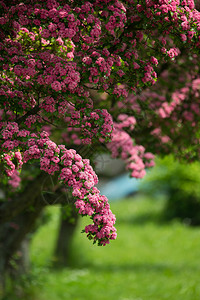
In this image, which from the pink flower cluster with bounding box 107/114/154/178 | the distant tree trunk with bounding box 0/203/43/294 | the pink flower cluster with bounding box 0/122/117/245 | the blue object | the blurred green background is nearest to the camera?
the pink flower cluster with bounding box 0/122/117/245

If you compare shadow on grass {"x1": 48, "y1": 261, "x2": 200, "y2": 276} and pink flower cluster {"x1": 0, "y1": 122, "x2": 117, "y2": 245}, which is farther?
shadow on grass {"x1": 48, "y1": 261, "x2": 200, "y2": 276}

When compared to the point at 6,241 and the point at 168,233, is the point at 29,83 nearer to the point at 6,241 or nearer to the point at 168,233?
the point at 6,241

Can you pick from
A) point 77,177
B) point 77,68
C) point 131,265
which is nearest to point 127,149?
point 77,68

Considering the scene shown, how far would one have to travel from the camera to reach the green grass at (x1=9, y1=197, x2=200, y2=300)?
11352mm

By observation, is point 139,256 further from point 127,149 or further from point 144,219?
point 127,149

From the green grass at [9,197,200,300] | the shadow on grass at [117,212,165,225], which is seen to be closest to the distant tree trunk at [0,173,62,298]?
the green grass at [9,197,200,300]

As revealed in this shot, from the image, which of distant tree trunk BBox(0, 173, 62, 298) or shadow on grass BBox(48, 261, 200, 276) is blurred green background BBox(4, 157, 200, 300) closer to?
shadow on grass BBox(48, 261, 200, 276)

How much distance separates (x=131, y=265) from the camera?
15484 millimetres

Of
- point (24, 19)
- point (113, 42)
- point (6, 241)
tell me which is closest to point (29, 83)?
point (24, 19)

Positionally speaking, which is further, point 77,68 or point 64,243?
point 64,243

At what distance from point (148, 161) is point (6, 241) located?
3.76 m

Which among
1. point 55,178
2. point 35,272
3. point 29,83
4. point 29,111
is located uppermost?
point 29,83

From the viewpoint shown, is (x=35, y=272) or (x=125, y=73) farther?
(x=35, y=272)

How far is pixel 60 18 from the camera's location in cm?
391
